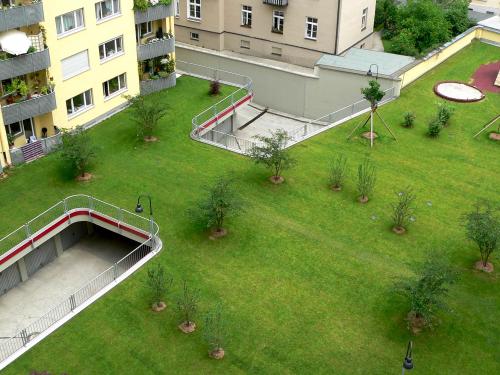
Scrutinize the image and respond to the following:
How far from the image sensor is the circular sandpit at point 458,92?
1736 inches

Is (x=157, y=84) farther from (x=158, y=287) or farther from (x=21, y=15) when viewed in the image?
(x=158, y=287)

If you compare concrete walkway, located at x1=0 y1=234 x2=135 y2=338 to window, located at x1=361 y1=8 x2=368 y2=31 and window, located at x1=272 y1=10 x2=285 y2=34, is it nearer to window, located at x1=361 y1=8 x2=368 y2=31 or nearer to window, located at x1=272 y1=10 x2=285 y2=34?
window, located at x1=272 y1=10 x2=285 y2=34

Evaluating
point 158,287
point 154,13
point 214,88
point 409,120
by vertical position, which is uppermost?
point 154,13

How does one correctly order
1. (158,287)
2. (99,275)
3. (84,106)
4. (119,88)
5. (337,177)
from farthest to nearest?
(119,88), (84,106), (337,177), (99,275), (158,287)

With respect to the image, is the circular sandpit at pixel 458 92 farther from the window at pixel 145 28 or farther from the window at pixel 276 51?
the window at pixel 145 28

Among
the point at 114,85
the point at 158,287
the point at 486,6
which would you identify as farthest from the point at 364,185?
the point at 486,6

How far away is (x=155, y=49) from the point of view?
43375mm

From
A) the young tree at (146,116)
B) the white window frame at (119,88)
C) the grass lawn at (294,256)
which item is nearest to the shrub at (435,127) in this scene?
the grass lawn at (294,256)

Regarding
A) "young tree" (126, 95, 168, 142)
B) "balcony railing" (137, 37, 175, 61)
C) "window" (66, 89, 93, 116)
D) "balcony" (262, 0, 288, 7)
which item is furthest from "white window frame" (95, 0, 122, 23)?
"balcony" (262, 0, 288, 7)

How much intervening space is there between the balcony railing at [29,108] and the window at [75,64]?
2167 mm

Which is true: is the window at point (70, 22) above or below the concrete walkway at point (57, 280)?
above

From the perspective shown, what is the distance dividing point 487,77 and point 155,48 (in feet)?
80.8

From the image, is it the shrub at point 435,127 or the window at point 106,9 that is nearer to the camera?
the window at point 106,9

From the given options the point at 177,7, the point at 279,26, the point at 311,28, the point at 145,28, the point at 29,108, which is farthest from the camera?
the point at 177,7
